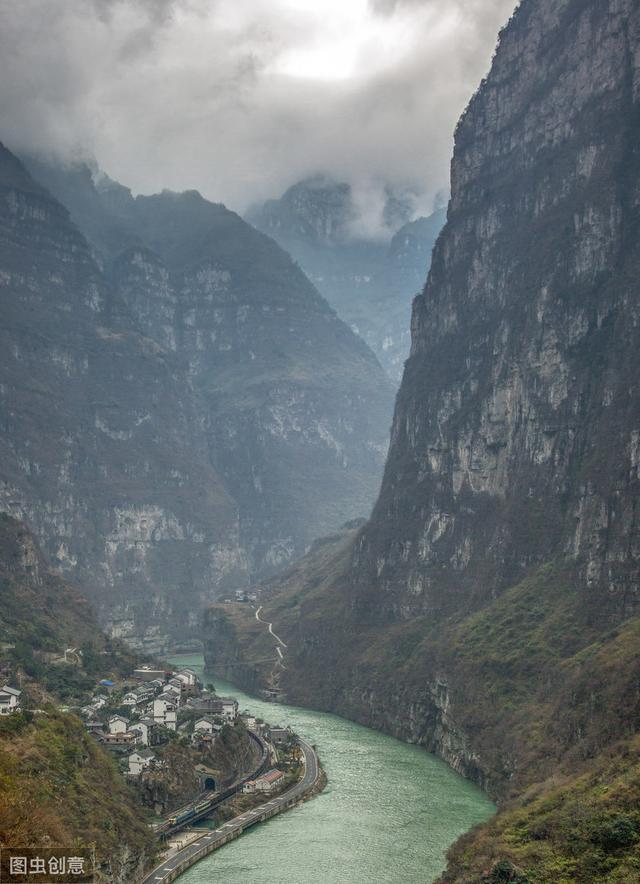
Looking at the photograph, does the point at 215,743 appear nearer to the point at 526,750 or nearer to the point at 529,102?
the point at 526,750

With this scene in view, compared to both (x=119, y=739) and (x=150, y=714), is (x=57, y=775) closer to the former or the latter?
(x=119, y=739)

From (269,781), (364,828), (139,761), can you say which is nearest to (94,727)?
(139,761)

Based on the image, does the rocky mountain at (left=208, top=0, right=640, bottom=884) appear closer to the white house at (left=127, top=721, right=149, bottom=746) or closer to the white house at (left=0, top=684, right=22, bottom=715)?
the white house at (left=127, top=721, right=149, bottom=746)

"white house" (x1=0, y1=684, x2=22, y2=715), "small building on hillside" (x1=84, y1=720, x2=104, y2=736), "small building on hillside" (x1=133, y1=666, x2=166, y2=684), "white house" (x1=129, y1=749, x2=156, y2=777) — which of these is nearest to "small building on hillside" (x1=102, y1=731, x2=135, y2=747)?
"small building on hillside" (x1=84, y1=720, x2=104, y2=736)

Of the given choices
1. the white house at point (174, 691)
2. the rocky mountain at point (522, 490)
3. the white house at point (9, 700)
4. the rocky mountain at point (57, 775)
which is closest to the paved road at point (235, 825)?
the rocky mountain at point (57, 775)

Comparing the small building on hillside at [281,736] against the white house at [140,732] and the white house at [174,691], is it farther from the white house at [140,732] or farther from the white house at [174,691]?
the white house at [140,732]

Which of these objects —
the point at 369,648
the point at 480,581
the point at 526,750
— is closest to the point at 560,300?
the point at 480,581
